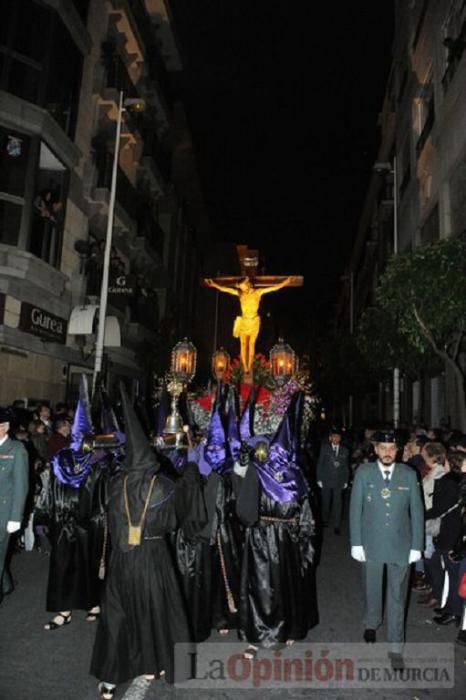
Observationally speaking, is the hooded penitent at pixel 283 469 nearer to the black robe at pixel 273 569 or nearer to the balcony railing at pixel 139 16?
the black robe at pixel 273 569

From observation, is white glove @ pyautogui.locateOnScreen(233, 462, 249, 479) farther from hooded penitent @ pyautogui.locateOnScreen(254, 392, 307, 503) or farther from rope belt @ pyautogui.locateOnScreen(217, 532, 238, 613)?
rope belt @ pyautogui.locateOnScreen(217, 532, 238, 613)

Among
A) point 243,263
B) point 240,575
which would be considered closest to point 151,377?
point 243,263

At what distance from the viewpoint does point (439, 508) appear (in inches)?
248

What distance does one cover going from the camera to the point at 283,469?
227 inches

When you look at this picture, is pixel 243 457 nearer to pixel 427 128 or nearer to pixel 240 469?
pixel 240 469

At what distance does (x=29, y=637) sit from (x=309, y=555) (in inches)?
116

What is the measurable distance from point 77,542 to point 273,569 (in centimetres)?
226

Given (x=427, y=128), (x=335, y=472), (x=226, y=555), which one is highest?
(x=427, y=128)

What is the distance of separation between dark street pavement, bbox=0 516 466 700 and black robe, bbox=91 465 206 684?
1.08 ft

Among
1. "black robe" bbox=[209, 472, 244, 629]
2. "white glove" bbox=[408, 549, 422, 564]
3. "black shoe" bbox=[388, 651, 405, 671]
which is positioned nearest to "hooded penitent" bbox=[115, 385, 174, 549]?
"black robe" bbox=[209, 472, 244, 629]

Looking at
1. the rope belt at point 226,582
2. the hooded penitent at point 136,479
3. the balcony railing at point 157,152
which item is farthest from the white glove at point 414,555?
the balcony railing at point 157,152

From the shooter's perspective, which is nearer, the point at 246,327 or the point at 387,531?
the point at 387,531

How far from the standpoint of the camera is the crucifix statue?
677 inches

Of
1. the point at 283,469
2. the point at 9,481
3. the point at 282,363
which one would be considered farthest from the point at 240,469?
the point at 282,363
